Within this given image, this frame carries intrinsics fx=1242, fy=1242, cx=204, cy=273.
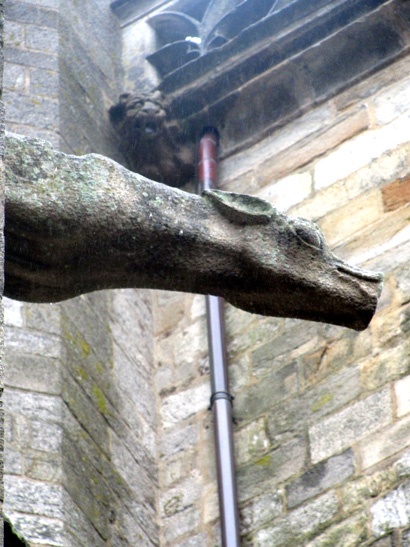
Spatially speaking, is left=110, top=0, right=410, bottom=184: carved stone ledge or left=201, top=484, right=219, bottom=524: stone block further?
left=110, top=0, right=410, bottom=184: carved stone ledge

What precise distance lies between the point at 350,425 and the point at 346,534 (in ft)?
1.67

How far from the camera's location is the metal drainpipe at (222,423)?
190 inches

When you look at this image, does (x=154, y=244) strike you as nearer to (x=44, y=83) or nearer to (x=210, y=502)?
(x=210, y=502)

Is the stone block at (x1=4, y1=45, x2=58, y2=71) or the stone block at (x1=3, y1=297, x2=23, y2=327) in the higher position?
the stone block at (x1=4, y1=45, x2=58, y2=71)

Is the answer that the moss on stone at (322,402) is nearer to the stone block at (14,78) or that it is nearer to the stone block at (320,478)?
the stone block at (320,478)

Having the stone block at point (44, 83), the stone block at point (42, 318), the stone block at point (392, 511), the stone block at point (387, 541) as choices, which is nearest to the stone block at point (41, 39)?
the stone block at point (44, 83)

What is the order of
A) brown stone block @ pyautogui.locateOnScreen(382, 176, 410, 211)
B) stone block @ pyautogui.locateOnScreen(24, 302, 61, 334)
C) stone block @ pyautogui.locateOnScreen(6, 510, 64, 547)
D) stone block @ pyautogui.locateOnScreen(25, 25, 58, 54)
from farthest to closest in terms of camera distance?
1. stone block @ pyautogui.locateOnScreen(25, 25, 58, 54)
2. brown stone block @ pyautogui.locateOnScreen(382, 176, 410, 211)
3. stone block @ pyautogui.locateOnScreen(24, 302, 61, 334)
4. stone block @ pyautogui.locateOnScreen(6, 510, 64, 547)

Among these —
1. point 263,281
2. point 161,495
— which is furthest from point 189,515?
point 263,281

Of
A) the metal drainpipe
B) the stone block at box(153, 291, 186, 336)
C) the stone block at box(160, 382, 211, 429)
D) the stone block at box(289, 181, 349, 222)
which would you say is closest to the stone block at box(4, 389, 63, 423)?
the metal drainpipe

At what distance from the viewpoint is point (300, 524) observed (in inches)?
185

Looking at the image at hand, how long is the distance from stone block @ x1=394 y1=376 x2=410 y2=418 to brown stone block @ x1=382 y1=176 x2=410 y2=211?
0.96 metres

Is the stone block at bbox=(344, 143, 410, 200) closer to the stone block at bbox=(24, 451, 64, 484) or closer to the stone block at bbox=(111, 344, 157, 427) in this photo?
the stone block at bbox=(111, 344, 157, 427)

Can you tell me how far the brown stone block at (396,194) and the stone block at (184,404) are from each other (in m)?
1.14

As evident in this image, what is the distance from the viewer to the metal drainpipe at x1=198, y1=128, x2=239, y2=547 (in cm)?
482
